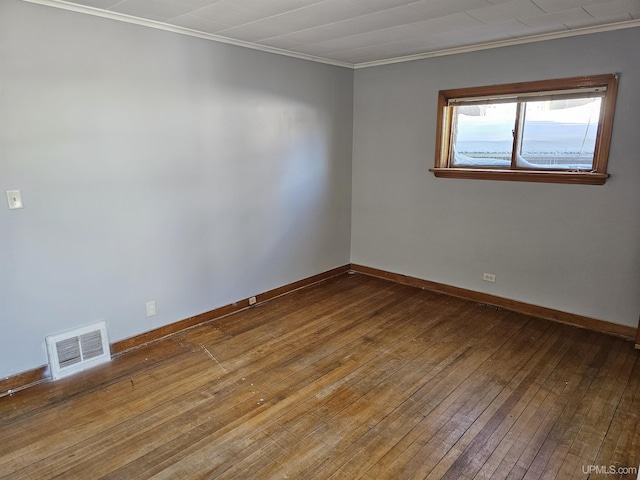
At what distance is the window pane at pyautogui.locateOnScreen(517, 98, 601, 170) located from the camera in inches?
133

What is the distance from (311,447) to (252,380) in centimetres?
75

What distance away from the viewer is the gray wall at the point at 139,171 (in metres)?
2.56

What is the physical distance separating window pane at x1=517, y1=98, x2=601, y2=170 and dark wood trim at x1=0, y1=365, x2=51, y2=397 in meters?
4.19

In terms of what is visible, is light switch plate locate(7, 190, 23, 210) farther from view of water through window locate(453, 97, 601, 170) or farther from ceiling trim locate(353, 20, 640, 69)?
view of water through window locate(453, 97, 601, 170)

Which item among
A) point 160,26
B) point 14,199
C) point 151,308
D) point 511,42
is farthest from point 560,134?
point 14,199

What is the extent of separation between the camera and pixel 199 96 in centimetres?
334

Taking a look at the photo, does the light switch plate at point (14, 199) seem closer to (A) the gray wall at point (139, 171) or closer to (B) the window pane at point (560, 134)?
(A) the gray wall at point (139, 171)

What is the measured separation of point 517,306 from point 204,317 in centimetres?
296

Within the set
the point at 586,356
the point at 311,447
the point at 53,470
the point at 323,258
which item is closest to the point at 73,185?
the point at 53,470

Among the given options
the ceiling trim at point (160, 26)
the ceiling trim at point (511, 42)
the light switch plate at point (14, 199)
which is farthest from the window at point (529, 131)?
the light switch plate at point (14, 199)

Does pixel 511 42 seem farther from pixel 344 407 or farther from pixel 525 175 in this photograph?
pixel 344 407

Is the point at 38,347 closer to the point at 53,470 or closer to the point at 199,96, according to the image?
the point at 53,470

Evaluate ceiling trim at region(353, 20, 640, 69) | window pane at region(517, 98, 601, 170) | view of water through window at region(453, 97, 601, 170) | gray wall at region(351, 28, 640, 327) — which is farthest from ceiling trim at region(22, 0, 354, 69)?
window pane at region(517, 98, 601, 170)

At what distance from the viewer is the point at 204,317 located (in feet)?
12.1
